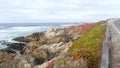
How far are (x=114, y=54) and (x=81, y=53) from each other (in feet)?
6.57

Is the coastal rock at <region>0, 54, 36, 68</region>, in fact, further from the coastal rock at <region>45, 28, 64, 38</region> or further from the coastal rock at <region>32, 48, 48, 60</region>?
the coastal rock at <region>45, 28, 64, 38</region>

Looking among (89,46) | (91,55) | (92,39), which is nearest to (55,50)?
(92,39)

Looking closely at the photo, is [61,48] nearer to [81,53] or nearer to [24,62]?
[24,62]

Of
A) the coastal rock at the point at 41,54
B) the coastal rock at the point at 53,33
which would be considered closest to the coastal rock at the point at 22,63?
the coastal rock at the point at 41,54

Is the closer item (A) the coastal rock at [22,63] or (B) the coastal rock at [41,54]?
(A) the coastal rock at [22,63]

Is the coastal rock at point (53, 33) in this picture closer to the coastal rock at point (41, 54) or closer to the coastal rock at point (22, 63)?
the coastal rock at point (41, 54)

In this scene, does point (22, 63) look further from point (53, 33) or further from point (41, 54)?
point (53, 33)

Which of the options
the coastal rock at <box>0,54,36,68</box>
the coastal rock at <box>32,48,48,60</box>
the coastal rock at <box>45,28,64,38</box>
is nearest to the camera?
the coastal rock at <box>0,54,36,68</box>

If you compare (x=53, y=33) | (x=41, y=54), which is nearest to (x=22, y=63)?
(x=41, y=54)

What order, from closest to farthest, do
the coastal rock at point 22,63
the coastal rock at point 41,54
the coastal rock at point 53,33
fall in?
the coastal rock at point 22,63, the coastal rock at point 41,54, the coastal rock at point 53,33

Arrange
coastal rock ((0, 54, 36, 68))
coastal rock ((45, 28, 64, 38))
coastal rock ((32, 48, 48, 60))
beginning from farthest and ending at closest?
coastal rock ((45, 28, 64, 38)), coastal rock ((32, 48, 48, 60)), coastal rock ((0, 54, 36, 68))

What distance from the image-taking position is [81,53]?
55.9 ft

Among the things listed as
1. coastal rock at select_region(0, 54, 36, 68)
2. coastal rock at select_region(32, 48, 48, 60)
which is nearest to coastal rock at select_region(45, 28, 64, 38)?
coastal rock at select_region(32, 48, 48, 60)

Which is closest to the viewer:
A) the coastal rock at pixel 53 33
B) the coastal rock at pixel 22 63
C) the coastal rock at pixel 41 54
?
the coastal rock at pixel 22 63
